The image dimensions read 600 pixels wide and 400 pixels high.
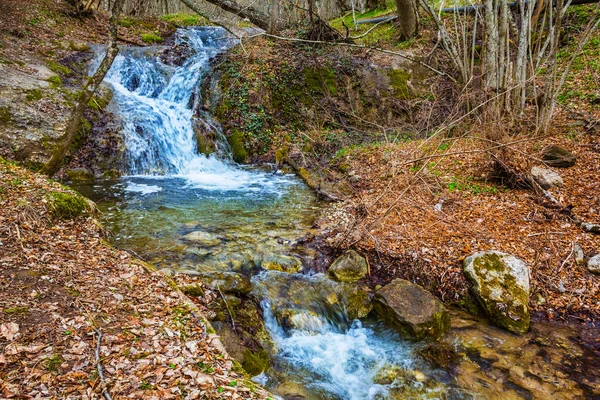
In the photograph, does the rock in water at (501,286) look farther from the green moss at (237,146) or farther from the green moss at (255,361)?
the green moss at (237,146)

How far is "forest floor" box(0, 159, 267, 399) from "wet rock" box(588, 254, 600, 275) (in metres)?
4.89

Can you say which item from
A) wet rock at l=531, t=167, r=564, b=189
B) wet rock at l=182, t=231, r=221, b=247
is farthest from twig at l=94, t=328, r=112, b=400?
wet rock at l=531, t=167, r=564, b=189

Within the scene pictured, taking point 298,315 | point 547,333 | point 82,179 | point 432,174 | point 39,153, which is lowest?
point 547,333

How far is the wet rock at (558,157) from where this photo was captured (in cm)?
677

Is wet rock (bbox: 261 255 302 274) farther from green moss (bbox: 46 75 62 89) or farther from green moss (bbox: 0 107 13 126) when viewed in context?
green moss (bbox: 46 75 62 89)

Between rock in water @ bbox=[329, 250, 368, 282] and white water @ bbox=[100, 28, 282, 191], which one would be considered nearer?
rock in water @ bbox=[329, 250, 368, 282]

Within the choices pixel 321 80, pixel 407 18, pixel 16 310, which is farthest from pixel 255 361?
pixel 407 18

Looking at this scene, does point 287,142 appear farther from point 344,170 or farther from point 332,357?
point 332,357

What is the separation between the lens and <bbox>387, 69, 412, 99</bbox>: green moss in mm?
→ 13711

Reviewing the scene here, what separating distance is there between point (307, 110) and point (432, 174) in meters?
6.61

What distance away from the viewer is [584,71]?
10.6 meters

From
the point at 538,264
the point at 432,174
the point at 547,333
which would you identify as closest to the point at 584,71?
the point at 432,174

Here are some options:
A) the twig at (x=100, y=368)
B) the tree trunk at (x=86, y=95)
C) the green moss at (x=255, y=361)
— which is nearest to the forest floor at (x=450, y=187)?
the green moss at (x=255, y=361)

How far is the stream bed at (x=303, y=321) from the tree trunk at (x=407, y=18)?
10117 mm
